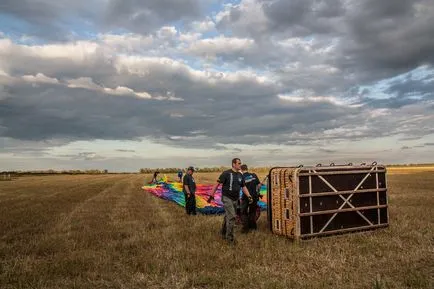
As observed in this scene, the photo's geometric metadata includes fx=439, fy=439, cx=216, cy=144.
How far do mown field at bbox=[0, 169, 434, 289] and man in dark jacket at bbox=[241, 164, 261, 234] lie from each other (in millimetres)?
508

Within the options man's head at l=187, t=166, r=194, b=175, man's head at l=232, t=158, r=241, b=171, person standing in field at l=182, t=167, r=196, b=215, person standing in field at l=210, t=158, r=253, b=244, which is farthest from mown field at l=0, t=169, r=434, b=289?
man's head at l=187, t=166, r=194, b=175

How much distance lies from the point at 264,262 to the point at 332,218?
4.20m

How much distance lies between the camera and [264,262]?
9.57 metres

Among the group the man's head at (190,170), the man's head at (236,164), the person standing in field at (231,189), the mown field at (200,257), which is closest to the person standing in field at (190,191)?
the man's head at (190,170)

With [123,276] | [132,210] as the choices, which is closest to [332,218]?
[123,276]

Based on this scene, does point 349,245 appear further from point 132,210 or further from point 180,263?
point 132,210

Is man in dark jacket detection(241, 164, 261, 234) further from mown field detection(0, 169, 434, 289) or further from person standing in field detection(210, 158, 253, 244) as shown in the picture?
person standing in field detection(210, 158, 253, 244)

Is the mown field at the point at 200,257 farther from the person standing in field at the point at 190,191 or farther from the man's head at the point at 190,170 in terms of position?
the man's head at the point at 190,170

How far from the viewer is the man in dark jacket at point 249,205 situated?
14.0 m

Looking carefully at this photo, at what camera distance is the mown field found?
27.1 feet

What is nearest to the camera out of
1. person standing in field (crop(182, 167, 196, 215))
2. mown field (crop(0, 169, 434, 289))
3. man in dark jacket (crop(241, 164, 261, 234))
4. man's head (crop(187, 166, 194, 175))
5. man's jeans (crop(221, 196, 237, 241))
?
mown field (crop(0, 169, 434, 289))

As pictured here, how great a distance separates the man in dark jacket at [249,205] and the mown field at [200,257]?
51cm

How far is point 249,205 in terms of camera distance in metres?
14.1

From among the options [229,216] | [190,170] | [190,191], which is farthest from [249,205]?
[190,170]
